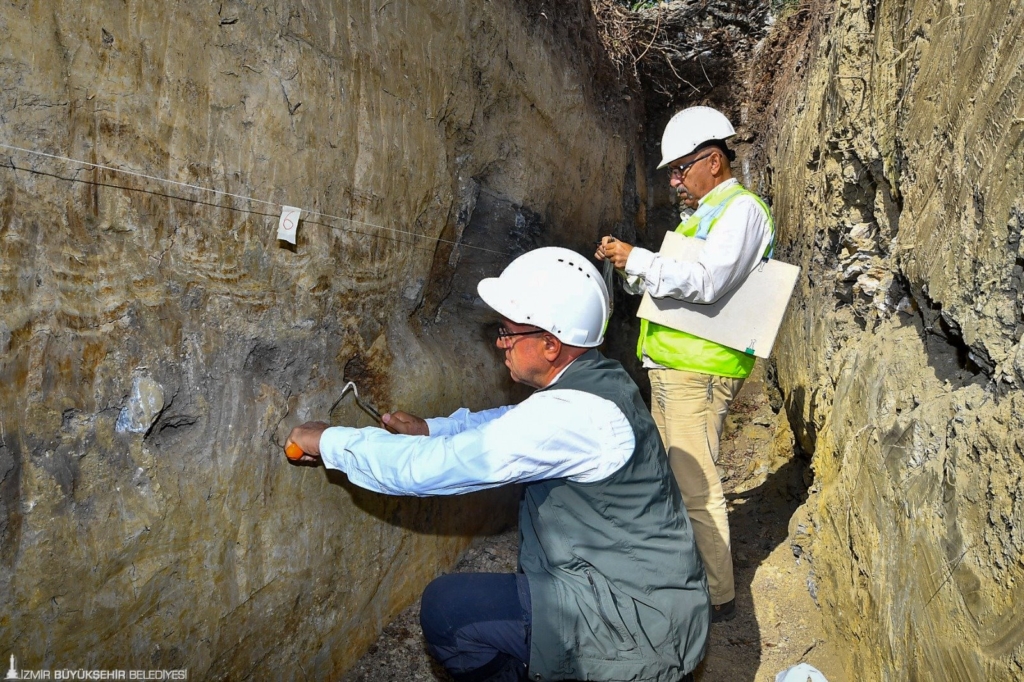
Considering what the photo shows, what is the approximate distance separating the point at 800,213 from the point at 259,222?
11.6ft

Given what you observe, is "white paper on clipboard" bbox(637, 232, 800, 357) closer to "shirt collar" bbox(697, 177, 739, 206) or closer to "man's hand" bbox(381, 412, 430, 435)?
"shirt collar" bbox(697, 177, 739, 206)

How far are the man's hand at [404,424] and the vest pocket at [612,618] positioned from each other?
0.87 metres

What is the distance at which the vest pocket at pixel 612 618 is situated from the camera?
213 cm

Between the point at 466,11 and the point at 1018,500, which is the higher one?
the point at 466,11

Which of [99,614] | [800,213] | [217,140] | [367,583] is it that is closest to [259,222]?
[217,140]

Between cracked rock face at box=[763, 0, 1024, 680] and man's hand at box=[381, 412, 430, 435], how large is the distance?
5.34ft

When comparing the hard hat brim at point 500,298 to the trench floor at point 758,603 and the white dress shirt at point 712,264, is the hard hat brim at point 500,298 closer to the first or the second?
the white dress shirt at point 712,264

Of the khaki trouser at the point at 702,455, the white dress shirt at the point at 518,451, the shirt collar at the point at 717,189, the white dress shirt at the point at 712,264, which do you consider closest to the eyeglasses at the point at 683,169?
the shirt collar at the point at 717,189

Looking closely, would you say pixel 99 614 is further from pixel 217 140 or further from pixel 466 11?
pixel 466 11

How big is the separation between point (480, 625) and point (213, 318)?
123cm

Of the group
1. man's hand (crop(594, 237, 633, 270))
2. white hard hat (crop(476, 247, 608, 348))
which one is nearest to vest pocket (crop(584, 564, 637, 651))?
white hard hat (crop(476, 247, 608, 348))

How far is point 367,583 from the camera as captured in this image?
2809 millimetres

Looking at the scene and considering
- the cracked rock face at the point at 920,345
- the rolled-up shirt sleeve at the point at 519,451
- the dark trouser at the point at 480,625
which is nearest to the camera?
the cracked rock face at the point at 920,345

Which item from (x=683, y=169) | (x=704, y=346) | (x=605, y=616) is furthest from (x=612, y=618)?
(x=683, y=169)
